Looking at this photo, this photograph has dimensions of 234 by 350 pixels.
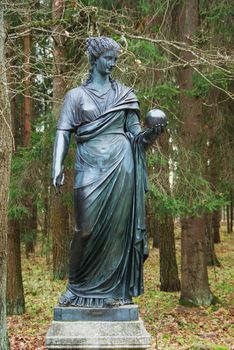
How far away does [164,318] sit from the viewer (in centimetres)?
1069

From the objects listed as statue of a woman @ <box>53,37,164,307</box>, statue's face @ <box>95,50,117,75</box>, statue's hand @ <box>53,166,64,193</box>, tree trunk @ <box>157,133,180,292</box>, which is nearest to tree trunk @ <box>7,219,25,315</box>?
tree trunk @ <box>157,133,180,292</box>

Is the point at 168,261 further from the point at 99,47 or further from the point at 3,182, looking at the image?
the point at 99,47

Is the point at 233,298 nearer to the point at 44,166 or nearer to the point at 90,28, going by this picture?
the point at 44,166

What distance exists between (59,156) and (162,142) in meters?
6.73

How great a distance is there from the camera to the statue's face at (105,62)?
4566 millimetres

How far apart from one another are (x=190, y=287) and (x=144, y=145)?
297 inches

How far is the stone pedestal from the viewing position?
4.20m

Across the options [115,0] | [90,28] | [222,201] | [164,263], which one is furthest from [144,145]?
[164,263]

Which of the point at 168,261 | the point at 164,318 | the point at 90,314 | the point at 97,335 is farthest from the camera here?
the point at 168,261

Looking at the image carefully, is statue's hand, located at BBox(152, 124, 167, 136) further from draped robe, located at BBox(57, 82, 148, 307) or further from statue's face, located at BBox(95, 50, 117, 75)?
statue's face, located at BBox(95, 50, 117, 75)

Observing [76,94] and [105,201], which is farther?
[76,94]

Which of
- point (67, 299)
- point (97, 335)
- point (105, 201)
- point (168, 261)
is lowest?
point (168, 261)

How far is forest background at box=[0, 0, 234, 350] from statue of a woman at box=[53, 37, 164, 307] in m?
3.44

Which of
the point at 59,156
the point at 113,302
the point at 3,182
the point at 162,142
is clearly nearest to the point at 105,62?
the point at 59,156
